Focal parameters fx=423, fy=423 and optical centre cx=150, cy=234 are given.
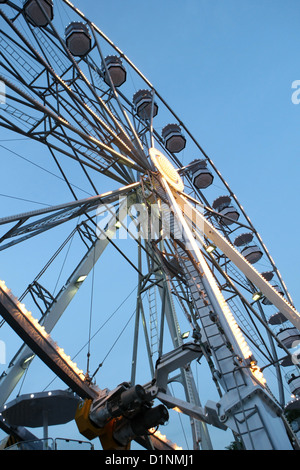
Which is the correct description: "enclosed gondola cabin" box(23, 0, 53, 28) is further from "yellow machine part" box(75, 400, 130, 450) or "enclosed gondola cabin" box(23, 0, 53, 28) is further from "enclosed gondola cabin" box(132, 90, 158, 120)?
"yellow machine part" box(75, 400, 130, 450)

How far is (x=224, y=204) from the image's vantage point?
82.1ft

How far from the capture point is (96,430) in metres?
9.12

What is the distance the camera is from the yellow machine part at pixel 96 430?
9.14 m

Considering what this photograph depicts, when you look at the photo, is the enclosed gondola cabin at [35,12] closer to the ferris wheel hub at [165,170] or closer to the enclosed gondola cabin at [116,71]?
the enclosed gondola cabin at [116,71]

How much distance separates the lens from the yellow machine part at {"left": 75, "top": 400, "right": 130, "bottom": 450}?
9142 mm

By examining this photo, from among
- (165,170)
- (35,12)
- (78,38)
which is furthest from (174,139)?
(35,12)

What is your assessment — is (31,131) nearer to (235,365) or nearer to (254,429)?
(235,365)

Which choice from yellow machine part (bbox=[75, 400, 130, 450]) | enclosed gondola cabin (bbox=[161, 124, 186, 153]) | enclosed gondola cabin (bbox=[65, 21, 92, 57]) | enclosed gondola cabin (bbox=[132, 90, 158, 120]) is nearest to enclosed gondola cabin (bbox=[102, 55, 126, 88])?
enclosed gondola cabin (bbox=[65, 21, 92, 57])

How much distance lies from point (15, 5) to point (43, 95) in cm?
436

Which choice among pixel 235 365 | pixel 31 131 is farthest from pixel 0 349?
pixel 235 365

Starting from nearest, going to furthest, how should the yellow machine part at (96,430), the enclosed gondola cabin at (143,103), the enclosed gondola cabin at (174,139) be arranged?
the yellow machine part at (96,430), the enclosed gondola cabin at (143,103), the enclosed gondola cabin at (174,139)

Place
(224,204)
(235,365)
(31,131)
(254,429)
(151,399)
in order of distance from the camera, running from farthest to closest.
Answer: (224,204) → (31,131) → (151,399) → (235,365) → (254,429)

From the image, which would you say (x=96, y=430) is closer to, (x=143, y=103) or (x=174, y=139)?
(x=174, y=139)

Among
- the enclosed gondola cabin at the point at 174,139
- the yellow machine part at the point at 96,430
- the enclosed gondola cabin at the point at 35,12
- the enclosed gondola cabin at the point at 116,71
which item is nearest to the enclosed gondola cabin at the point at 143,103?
the enclosed gondola cabin at the point at 174,139
